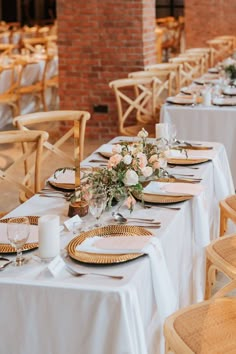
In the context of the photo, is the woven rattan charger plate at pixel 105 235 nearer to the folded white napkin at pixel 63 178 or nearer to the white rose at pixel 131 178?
the white rose at pixel 131 178

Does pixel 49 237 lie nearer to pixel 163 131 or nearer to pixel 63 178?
pixel 63 178

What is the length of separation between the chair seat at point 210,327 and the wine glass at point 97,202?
0.52 m

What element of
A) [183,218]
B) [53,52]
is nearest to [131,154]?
[183,218]

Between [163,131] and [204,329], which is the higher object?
[163,131]

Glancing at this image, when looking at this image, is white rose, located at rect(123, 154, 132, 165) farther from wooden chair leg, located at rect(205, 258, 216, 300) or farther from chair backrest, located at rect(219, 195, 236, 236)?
chair backrest, located at rect(219, 195, 236, 236)

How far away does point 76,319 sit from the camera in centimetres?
231

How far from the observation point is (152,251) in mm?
2559

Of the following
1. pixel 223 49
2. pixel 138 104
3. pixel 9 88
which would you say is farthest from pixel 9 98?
pixel 223 49

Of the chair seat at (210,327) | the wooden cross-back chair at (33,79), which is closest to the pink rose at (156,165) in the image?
the chair seat at (210,327)

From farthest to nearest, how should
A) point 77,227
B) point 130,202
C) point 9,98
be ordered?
point 9,98 < point 130,202 < point 77,227

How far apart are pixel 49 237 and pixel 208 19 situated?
1178 centimetres

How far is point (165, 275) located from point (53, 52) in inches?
321

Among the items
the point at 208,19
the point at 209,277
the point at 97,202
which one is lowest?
the point at 209,277

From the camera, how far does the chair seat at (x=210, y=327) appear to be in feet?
7.98
